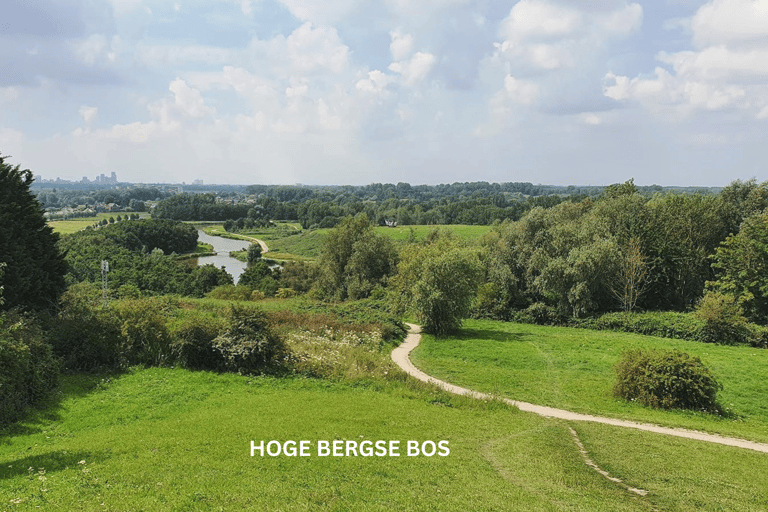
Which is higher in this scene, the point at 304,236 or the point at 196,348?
the point at 196,348

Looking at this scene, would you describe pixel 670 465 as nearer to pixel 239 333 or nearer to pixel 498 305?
pixel 239 333

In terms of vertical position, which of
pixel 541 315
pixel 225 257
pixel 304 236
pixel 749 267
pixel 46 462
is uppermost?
pixel 749 267

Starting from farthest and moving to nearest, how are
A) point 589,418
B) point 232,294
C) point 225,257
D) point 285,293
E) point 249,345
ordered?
point 225,257 < point 285,293 < point 232,294 < point 249,345 < point 589,418

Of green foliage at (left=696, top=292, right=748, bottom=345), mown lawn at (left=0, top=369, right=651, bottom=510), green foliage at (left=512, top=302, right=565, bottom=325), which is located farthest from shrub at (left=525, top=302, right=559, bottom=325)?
mown lawn at (left=0, top=369, right=651, bottom=510)

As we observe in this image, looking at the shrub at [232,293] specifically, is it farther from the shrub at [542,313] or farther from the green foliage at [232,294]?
the shrub at [542,313]

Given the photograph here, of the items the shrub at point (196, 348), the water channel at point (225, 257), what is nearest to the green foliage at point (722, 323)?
the shrub at point (196, 348)

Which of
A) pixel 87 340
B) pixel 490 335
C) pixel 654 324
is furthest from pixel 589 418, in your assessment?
pixel 654 324

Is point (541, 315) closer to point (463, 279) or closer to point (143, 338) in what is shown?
point (463, 279)

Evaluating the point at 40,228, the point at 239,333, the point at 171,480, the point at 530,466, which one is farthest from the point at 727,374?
the point at 40,228
